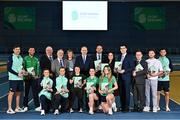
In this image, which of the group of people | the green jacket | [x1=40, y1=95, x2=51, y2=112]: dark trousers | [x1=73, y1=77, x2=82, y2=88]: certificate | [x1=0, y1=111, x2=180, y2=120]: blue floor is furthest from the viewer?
the green jacket

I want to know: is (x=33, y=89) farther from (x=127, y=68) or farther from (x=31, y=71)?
(x=127, y=68)

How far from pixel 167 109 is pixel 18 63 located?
4.01m

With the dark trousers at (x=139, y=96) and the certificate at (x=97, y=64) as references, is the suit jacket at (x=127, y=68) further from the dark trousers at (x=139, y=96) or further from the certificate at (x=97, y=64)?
the certificate at (x=97, y=64)

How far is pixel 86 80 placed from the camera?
10922 millimetres

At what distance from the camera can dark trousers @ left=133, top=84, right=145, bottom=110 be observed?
11.2 m

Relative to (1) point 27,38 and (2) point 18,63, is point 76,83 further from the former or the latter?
(1) point 27,38

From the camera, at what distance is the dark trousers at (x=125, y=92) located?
11148 millimetres

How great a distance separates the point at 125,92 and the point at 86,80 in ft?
3.54

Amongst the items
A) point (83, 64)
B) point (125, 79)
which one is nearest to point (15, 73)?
point (83, 64)

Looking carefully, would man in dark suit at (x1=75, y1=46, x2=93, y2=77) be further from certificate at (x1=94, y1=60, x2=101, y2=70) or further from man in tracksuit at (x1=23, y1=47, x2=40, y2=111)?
man in tracksuit at (x1=23, y1=47, x2=40, y2=111)

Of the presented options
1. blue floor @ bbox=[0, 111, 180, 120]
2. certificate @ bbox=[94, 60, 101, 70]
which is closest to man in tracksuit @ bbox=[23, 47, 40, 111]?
blue floor @ bbox=[0, 111, 180, 120]

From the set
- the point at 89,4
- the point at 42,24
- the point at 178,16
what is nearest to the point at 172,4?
the point at 178,16

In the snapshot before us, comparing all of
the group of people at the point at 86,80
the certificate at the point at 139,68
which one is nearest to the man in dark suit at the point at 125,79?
the group of people at the point at 86,80

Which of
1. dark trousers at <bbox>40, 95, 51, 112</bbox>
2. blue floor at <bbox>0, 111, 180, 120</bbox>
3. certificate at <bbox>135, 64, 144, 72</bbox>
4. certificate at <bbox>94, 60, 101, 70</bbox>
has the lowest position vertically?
blue floor at <bbox>0, 111, 180, 120</bbox>
